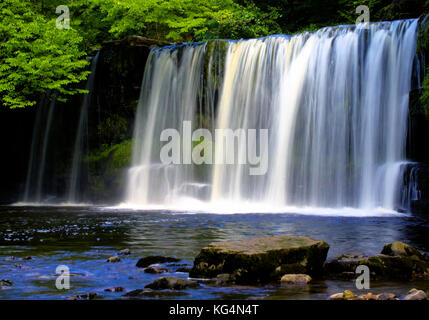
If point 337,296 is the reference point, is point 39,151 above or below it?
above

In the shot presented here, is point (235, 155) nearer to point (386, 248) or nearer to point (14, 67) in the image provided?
point (14, 67)

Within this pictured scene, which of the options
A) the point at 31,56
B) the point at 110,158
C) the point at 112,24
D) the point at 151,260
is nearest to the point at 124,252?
the point at 151,260

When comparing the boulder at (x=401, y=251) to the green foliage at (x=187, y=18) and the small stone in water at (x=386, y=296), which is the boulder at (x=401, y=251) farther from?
the green foliage at (x=187, y=18)

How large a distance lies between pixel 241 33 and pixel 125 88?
6.24 m

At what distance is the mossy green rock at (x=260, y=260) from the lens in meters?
7.42

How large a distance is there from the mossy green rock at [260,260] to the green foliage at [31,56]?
15.6 meters

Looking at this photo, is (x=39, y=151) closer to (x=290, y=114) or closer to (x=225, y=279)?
(x=290, y=114)

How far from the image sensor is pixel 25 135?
83.8ft

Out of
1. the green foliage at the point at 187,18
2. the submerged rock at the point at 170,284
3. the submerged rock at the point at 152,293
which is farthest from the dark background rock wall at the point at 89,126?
the submerged rock at the point at 152,293

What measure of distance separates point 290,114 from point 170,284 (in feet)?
45.1

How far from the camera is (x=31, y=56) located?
71.7 ft

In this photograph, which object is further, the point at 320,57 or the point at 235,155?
the point at 235,155

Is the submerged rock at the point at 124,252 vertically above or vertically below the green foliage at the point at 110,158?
below
